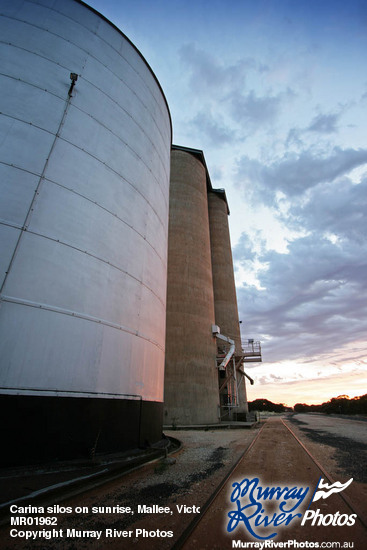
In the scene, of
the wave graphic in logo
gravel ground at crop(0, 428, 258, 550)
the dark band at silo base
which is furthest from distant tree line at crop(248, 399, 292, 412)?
the dark band at silo base

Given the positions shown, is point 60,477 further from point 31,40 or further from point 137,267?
point 31,40

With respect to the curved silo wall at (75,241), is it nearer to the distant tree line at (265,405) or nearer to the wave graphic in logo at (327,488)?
the wave graphic in logo at (327,488)

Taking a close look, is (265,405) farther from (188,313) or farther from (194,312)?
(188,313)

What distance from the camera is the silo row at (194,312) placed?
62.2ft

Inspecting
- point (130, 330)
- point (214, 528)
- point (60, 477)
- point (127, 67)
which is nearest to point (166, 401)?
point (130, 330)

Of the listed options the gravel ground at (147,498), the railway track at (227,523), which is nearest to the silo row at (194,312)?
the gravel ground at (147,498)

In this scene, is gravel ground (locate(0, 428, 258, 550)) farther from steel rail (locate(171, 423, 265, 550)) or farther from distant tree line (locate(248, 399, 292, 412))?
distant tree line (locate(248, 399, 292, 412))

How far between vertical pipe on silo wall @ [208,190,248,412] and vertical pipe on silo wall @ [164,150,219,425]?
6995mm

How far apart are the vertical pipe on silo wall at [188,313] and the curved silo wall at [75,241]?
1127 cm

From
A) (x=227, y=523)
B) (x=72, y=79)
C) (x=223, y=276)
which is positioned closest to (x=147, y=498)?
(x=227, y=523)

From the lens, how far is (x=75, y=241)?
6.14m

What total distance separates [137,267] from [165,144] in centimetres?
751

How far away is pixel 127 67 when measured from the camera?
31.8 feet

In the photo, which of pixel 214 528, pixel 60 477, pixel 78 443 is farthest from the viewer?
pixel 78 443
